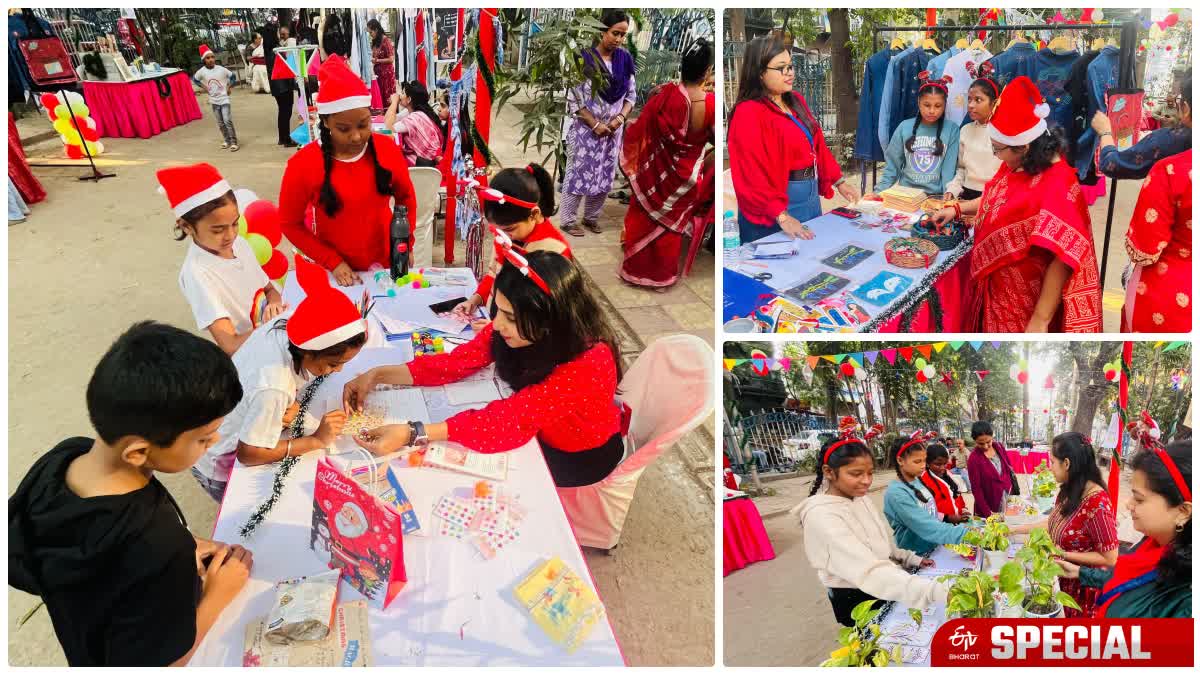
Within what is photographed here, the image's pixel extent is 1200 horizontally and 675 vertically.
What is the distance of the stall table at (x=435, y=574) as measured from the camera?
4.20ft

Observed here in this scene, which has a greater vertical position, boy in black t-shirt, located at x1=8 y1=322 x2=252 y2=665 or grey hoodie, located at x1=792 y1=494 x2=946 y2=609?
boy in black t-shirt, located at x1=8 y1=322 x2=252 y2=665

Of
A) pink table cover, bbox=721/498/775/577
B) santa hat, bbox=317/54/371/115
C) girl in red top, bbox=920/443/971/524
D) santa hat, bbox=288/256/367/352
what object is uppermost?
santa hat, bbox=317/54/371/115

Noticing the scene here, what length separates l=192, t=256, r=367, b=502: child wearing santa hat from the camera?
5.46 feet

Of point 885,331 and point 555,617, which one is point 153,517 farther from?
point 885,331

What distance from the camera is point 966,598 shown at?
5.69 feet

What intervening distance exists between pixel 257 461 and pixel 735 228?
217 cm

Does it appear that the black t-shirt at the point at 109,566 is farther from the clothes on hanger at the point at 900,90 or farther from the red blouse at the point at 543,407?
the clothes on hanger at the point at 900,90

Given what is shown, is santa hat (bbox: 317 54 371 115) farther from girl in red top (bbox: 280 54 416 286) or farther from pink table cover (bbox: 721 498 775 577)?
pink table cover (bbox: 721 498 775 577)

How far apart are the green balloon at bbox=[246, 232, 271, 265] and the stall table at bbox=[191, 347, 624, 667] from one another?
1.45m

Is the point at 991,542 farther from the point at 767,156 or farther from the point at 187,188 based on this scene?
the point at 187,188

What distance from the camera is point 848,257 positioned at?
2.60 m

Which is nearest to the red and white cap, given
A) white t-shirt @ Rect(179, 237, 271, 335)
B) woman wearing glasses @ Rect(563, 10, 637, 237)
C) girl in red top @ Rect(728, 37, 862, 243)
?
white t-shirt @ Rect(179, 237, 271, 335)

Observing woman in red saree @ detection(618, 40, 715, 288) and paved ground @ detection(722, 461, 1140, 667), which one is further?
woman in red saree @ detection(618, 40, 715, 288)

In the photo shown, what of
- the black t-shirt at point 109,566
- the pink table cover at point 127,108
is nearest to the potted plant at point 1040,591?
the black t-shirt at point 109,566
